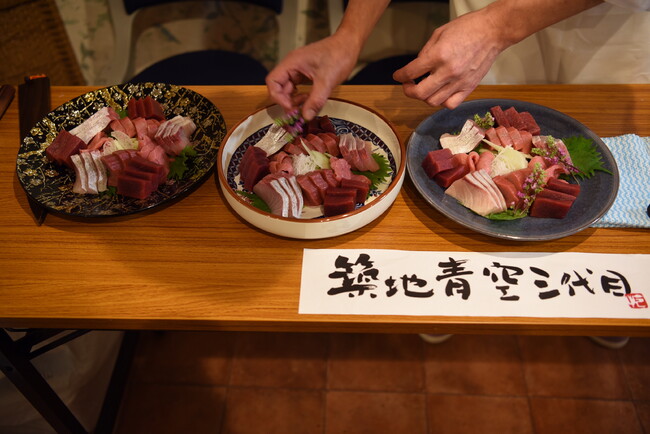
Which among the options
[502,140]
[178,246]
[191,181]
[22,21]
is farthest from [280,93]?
[22,21]

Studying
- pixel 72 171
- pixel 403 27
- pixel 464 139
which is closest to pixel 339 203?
pixel 464 139

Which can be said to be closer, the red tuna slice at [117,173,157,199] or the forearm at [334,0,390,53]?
the red tuna slice at [117,173,157,199]

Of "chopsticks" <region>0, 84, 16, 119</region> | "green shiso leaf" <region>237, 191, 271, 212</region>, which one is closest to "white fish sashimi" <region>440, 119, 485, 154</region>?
"green shiso leaf" <region>237, 191, 271, 212</region>

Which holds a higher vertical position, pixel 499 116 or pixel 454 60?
pixel 454 60

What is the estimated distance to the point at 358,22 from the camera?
1483 millimetres

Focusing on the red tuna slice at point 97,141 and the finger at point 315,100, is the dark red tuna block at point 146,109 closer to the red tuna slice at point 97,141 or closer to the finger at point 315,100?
the red tuna slice at point 97,141

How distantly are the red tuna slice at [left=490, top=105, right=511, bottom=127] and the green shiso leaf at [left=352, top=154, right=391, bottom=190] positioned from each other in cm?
37

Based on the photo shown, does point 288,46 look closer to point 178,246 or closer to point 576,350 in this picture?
point 178,246

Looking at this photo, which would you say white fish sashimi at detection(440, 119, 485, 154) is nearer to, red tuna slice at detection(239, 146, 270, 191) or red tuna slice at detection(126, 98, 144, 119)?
red tuna slice at detection(239, 146, 270, 191)

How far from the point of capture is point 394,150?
141cm

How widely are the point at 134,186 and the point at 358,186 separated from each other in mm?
598

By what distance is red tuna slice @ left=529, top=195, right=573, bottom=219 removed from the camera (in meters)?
1.20

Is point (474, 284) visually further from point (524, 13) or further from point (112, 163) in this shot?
point (112, 163)

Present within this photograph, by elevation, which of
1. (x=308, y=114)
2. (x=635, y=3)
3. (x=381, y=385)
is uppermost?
(x=635, y=3)
